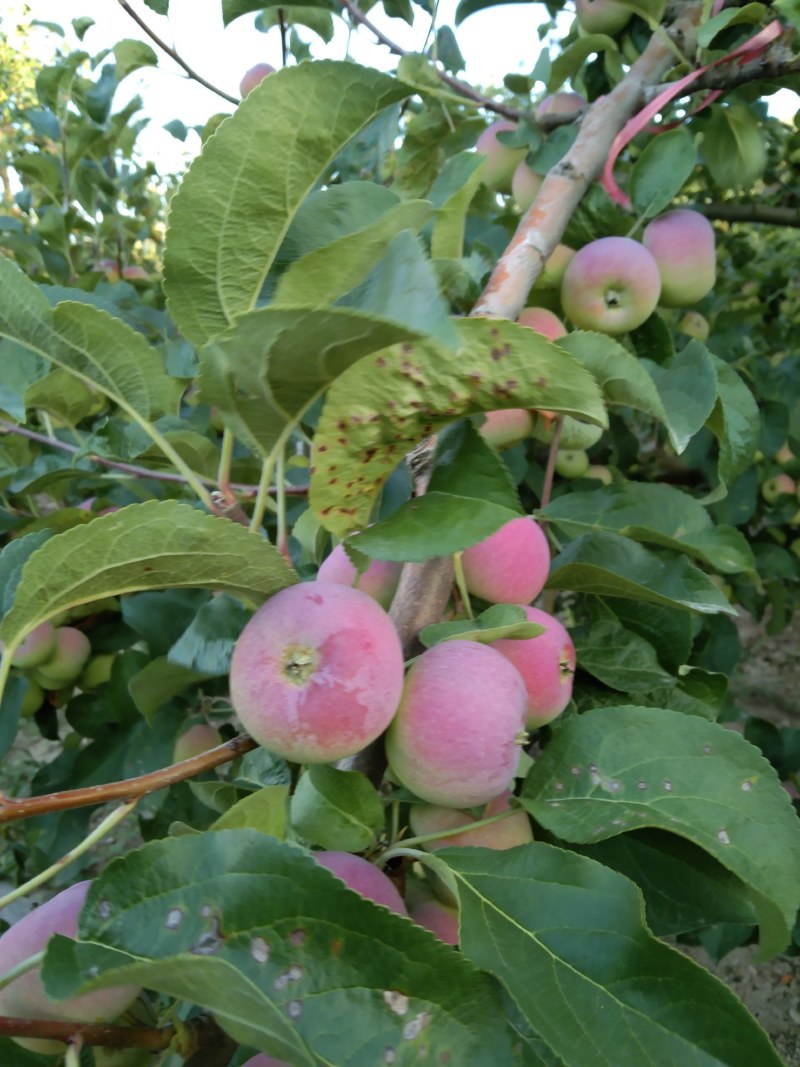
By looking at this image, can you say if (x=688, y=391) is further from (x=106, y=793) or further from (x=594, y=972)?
(x=106, y=793)

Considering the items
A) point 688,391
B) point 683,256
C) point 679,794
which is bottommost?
point 679,794

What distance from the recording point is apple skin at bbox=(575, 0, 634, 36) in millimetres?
1205

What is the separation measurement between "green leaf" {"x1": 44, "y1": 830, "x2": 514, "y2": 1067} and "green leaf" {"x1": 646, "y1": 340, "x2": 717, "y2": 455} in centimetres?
48

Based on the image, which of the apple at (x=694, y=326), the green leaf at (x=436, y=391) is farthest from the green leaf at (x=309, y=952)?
the apple at (x=694, y=326)

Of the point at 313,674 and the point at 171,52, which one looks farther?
the point at 171,52

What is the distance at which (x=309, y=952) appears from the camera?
0.48 m

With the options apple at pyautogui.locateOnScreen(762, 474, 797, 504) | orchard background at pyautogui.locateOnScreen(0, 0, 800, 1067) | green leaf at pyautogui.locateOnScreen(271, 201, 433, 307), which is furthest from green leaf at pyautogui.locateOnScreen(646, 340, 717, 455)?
apple at pyautogui.locateOnScreen(762, 474, 797, 504)

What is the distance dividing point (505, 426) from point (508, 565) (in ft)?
0.79

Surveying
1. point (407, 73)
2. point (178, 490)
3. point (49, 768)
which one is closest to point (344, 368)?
point (407, 73)

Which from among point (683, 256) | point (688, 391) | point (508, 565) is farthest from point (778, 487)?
point (508, 565)

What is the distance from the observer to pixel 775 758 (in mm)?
1568

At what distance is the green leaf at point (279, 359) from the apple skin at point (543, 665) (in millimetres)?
283

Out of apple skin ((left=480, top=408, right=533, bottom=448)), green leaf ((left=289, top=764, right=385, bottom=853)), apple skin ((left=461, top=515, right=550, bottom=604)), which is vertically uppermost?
apple skin ((left=480, top=408, right=533, bottom=448))

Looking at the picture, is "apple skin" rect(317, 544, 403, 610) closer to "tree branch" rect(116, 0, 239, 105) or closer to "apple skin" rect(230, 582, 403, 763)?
"apple skin" rect(230, 582, 403, 763)
